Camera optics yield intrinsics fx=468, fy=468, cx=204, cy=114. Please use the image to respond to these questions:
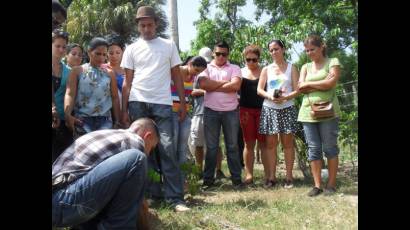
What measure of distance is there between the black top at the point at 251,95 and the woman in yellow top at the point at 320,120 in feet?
2.53

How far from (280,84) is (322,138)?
32.5 inches

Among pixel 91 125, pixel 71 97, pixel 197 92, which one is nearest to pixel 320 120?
pixel 197 92

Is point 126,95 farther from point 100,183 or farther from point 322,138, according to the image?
point 322,138

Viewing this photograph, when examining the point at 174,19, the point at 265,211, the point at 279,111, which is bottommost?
the point at 265,211

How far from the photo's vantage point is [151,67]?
13.0 ft

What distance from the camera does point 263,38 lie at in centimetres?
1106

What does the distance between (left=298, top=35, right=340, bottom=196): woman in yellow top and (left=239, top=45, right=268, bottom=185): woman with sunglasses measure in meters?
0.78

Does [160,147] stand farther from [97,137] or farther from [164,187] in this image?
[97,137]

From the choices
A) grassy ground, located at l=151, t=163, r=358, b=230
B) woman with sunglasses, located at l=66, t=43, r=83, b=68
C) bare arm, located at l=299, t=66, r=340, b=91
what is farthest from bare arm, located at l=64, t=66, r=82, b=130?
bare arm, located at l=299, t=66, r=340, b=91

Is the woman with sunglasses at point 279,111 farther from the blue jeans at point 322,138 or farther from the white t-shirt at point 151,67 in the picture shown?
the white t-shirt at point 151,67

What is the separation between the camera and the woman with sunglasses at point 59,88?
3.60m

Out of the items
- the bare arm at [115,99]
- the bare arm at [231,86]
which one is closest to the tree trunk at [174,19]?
the bare arm at [231,86]

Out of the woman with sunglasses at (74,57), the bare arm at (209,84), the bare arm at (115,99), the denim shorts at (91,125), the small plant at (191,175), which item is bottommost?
the small plant at (191,175)
